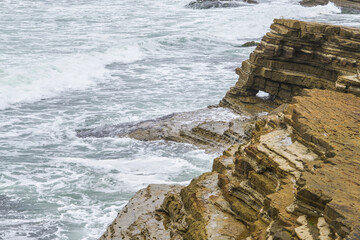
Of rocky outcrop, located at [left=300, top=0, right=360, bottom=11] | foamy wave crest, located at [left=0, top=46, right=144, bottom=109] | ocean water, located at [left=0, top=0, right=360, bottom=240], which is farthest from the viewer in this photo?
rocky outcrop, located at [left=300, top=0, right=360, bottom=11]

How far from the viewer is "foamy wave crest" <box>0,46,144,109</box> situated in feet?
80.4

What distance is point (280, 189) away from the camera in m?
7.38

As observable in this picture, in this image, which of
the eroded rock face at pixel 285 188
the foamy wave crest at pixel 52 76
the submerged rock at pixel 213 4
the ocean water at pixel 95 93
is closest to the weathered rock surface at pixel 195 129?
the ocean water at pixel 95 93

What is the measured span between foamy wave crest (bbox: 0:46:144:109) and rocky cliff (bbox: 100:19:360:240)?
15058mm

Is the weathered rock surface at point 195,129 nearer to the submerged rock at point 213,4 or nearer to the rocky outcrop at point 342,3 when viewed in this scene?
the submerged rock at point 213,4

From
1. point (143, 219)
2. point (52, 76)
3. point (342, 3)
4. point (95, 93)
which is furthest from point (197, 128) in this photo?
point (342, 3)

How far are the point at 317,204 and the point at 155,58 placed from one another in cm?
2709

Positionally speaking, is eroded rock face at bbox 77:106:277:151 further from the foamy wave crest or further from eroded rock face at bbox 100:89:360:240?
the foamy wave crest

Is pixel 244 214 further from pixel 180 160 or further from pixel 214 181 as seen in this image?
pixel 180 160

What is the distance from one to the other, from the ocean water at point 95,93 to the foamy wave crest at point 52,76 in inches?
2.4

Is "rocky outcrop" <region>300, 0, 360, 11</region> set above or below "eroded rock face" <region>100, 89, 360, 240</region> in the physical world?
below

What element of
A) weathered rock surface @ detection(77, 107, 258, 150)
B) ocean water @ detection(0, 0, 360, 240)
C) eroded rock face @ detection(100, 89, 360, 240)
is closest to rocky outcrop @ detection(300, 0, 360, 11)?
ocean water @ detection(0, 0, 360, 240)

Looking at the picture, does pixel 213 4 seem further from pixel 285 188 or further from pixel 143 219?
pixel 285 188

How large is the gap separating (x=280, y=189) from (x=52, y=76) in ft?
73.1
